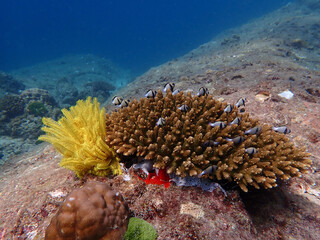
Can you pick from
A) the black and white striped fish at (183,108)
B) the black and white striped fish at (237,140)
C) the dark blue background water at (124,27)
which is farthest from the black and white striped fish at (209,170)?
the dark blue background water at (124,27)

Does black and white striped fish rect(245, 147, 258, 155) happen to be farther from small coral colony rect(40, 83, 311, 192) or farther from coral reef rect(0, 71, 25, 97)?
coral reef rect(0, 71, 25, 97)

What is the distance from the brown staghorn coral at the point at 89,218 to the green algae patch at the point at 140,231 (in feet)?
0.24

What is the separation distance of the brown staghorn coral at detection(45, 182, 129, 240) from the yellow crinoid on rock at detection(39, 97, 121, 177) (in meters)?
0.79

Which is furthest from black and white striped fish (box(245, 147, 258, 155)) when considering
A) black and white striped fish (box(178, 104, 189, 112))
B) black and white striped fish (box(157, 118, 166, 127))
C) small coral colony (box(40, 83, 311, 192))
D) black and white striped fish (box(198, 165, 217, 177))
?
black and white striped fish (box(157, 118, 166, 127))

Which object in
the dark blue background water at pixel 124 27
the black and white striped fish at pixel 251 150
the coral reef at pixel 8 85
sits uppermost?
the dark blue background water at pixel 124 27

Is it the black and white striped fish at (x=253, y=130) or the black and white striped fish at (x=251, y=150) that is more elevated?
the black and white striped fish at (x=253, y=130)

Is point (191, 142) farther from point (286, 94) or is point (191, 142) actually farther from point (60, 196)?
point (286, 94)

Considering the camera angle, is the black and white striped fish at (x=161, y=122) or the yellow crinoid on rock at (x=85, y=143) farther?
the black and white striped fish at (x=161, y=122)

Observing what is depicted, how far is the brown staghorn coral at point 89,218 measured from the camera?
203 centimetres

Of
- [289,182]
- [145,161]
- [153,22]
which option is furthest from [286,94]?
[153,22]

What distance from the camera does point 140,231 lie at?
224 cm

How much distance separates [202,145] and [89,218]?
202 cm

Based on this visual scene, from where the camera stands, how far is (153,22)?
129500 millimetres

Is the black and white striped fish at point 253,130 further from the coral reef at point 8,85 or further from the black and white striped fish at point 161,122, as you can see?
the coral reef at point 8,85
